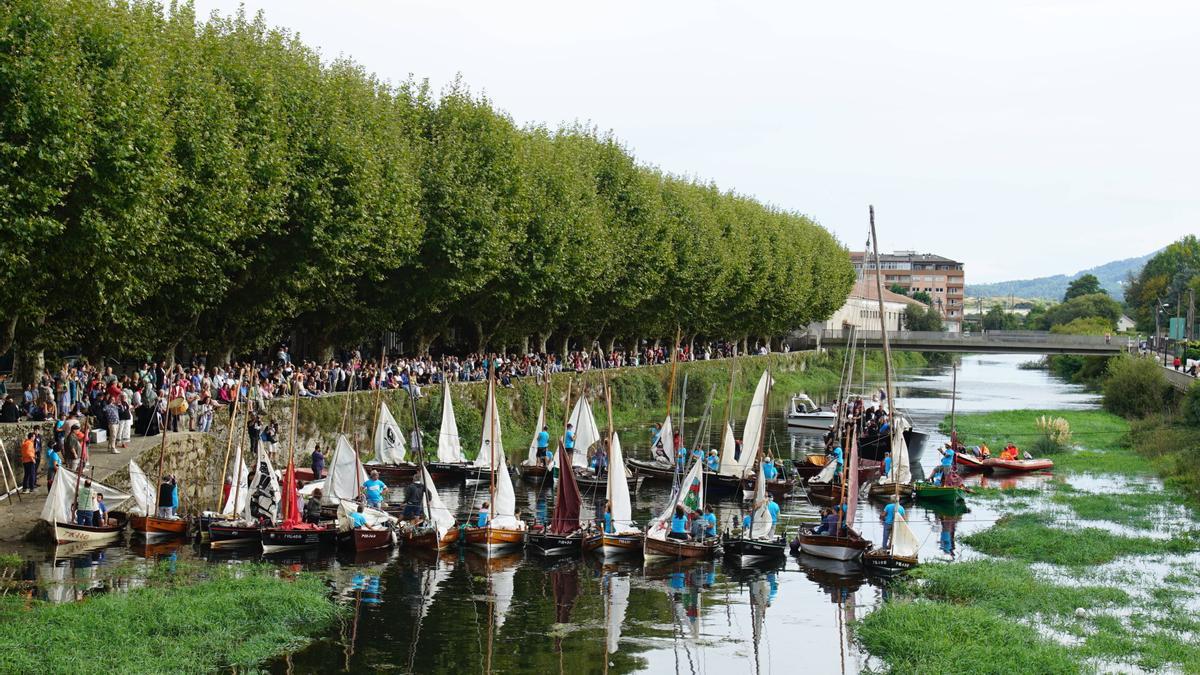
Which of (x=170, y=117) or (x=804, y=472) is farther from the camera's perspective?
(x=804, y=472)

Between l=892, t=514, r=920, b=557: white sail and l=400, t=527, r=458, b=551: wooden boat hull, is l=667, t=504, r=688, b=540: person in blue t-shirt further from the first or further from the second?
l=400, t=527, r=458, b=551: wooden boat hull

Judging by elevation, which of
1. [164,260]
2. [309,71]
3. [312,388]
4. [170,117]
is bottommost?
[312,388]

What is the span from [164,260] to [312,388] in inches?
522

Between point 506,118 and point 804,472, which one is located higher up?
point 506,118

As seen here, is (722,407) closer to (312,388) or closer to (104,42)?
(312,388)

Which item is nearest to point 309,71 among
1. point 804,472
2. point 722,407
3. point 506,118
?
point 506,118

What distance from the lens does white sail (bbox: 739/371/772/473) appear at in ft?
150

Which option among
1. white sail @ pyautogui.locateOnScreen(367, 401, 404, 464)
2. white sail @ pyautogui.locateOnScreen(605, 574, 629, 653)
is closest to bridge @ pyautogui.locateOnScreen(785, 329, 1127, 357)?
white sail @ pyautogui.locateOnScreen(367, 401, 404, 464)

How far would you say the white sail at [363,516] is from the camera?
39150 mm

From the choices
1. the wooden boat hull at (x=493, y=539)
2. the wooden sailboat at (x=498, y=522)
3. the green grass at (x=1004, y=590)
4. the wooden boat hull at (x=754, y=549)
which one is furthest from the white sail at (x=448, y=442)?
the green grass at (x=1004, y=590)

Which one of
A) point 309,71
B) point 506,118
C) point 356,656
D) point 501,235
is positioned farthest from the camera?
point 506,118

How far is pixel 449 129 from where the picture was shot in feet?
212

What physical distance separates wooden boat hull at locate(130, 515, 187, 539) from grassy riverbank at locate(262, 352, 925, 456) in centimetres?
1281

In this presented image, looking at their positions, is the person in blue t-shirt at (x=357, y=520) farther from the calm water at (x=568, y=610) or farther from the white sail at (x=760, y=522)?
the white sail at (x=760, y=522)
